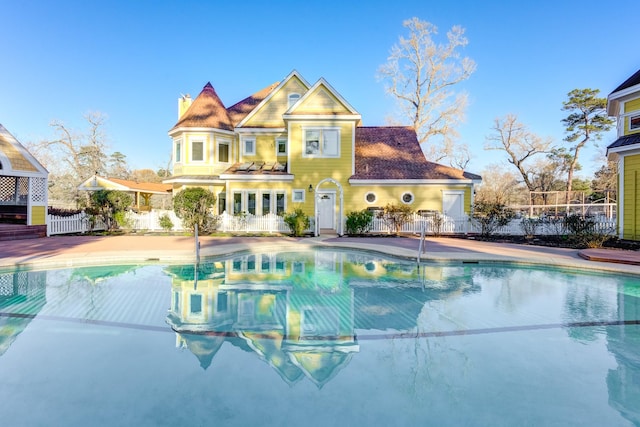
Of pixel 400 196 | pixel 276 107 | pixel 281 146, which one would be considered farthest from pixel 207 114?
pixel 400 196

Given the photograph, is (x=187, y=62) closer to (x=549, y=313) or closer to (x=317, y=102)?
(x=317, y=102)

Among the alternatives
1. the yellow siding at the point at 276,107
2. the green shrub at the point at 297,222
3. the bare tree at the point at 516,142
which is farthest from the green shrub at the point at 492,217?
the bare tree at the point at 516,142

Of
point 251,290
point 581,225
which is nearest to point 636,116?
point 581,225

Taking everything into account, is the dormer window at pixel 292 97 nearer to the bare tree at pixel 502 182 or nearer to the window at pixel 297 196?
the window at pixel 297 196

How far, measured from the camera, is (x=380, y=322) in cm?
582

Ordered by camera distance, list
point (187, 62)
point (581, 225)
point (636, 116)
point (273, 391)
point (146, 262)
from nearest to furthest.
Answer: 1. point (273, 391)
2. point (146, 262)
3. point (636, 116)
4. point (581, 225)
5. point (187, 62)

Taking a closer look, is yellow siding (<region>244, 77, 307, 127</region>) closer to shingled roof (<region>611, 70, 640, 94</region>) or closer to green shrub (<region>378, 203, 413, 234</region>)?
green shrub (<region>378, 203, 413, 234</region>)

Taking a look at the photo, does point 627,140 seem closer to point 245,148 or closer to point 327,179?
point 327,179

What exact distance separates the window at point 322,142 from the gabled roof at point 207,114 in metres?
5.75

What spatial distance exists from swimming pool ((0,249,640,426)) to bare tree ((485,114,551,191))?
33.4 meters

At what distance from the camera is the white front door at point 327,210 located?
19016 millimetres

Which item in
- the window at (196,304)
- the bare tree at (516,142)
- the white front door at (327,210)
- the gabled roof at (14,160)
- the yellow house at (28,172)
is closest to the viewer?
the window at (196,304)

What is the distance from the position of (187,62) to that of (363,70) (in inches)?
645

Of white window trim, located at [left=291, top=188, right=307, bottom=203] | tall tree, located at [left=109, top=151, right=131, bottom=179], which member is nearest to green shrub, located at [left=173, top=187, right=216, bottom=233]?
white window trim, located at [left=291, top=188, right=307, bottom=203]
